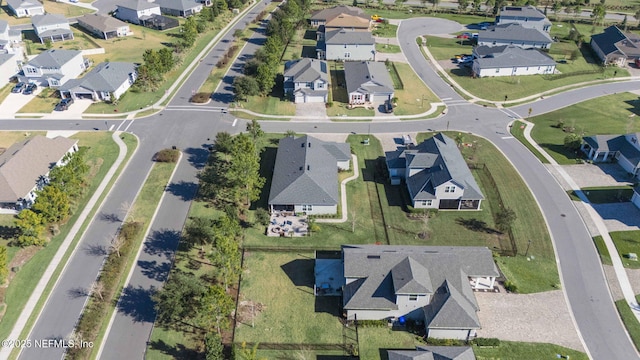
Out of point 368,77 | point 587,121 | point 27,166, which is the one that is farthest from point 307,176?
point 587,121

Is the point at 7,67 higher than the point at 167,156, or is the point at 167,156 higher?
the point at 7,67

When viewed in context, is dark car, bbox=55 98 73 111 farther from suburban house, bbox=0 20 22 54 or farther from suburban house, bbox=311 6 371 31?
suburban house, bbox=311 6 371 31

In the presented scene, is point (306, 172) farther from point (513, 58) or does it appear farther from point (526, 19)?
point (526, 19)

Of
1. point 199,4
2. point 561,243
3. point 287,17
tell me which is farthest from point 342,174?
point 199,4

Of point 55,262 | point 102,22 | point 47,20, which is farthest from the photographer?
point 102,22

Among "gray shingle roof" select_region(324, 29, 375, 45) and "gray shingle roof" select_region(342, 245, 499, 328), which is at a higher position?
"gray shingle roof" select_region(324, 29, 375, 45)

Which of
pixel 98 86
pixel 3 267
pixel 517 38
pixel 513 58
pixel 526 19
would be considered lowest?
pixel 3 267

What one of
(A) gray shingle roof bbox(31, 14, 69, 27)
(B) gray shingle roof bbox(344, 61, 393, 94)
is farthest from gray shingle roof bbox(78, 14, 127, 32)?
(B) gray shingle roof bbox(344, 61, 393, 94)
